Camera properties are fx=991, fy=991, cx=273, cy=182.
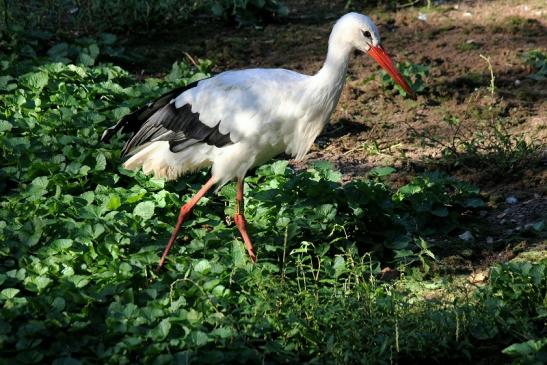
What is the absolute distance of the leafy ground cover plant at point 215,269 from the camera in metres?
4.37

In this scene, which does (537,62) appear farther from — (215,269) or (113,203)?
(215,269)

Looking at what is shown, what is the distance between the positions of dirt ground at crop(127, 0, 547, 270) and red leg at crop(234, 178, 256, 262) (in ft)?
3.78

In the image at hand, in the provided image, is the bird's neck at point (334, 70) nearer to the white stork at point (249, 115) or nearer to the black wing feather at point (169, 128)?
the white stork at point (249, 115)

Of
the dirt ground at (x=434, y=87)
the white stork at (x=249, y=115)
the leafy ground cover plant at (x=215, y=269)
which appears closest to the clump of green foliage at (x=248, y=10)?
the dirt ground at (x=434, y=87)

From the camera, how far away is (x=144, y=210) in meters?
5.70

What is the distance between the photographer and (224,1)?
920 cm

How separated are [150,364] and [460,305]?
60.8 inches

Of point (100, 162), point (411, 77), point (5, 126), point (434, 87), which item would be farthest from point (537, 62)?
point (5, 126)

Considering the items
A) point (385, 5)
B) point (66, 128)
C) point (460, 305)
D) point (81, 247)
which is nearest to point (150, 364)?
point (81, 247)

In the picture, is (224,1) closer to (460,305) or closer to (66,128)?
(66,128)

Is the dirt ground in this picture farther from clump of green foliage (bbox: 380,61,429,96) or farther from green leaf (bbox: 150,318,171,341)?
green leaf (bbox: 150,318,171,341)

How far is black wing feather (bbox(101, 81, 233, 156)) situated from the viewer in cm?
570

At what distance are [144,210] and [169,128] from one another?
0.52 metres

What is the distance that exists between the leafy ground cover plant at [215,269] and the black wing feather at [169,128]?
295mm
